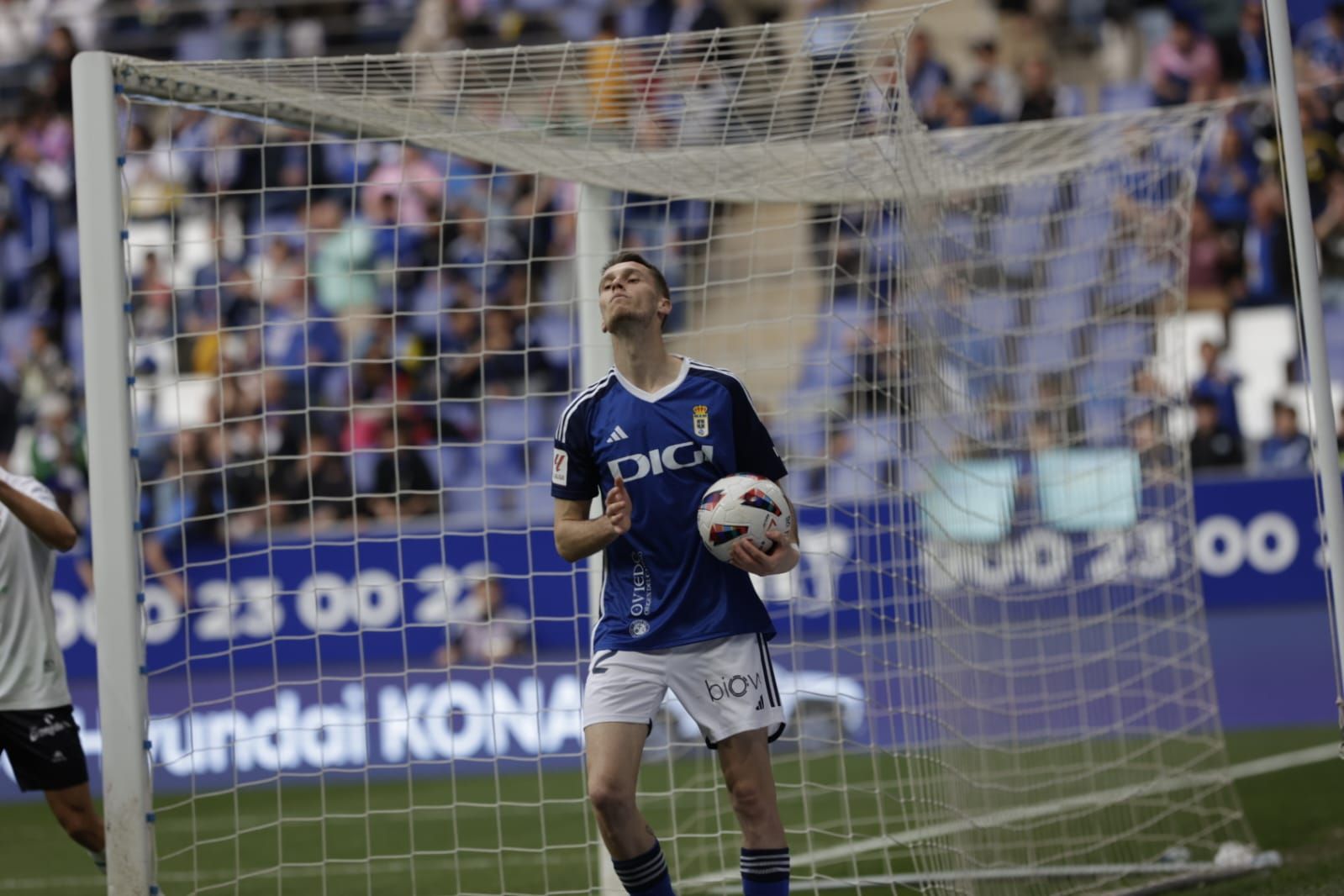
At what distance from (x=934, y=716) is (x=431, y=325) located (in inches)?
351

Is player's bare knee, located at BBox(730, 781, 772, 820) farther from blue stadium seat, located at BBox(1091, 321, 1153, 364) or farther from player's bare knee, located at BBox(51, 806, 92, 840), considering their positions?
blue stadium seat, located at BBox(1091, 321, 1153, 364)

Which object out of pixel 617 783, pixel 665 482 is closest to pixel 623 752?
pixel 617 783

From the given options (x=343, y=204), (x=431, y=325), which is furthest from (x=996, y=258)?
(x=343, y=204)

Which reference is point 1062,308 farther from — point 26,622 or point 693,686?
point 26,622

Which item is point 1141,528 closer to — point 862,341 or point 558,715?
point 862,341

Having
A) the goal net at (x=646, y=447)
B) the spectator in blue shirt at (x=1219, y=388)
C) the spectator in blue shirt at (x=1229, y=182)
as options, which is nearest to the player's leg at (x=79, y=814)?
the goal net at (x=646, y=447)

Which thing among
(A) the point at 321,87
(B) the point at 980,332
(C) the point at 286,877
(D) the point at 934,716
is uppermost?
(A) the point at 321,87

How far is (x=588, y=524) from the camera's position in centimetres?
476

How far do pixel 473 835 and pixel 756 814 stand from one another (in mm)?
4880

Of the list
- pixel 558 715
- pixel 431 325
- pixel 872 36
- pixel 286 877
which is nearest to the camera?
pixel 872 36

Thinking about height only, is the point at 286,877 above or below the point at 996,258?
below

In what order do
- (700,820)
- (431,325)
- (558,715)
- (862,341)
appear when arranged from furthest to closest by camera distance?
(431,325) < (558,715) < (862,341) < (700,820)

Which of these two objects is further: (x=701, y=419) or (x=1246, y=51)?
(x=1246, y=51)

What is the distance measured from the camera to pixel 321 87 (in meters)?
6.19
